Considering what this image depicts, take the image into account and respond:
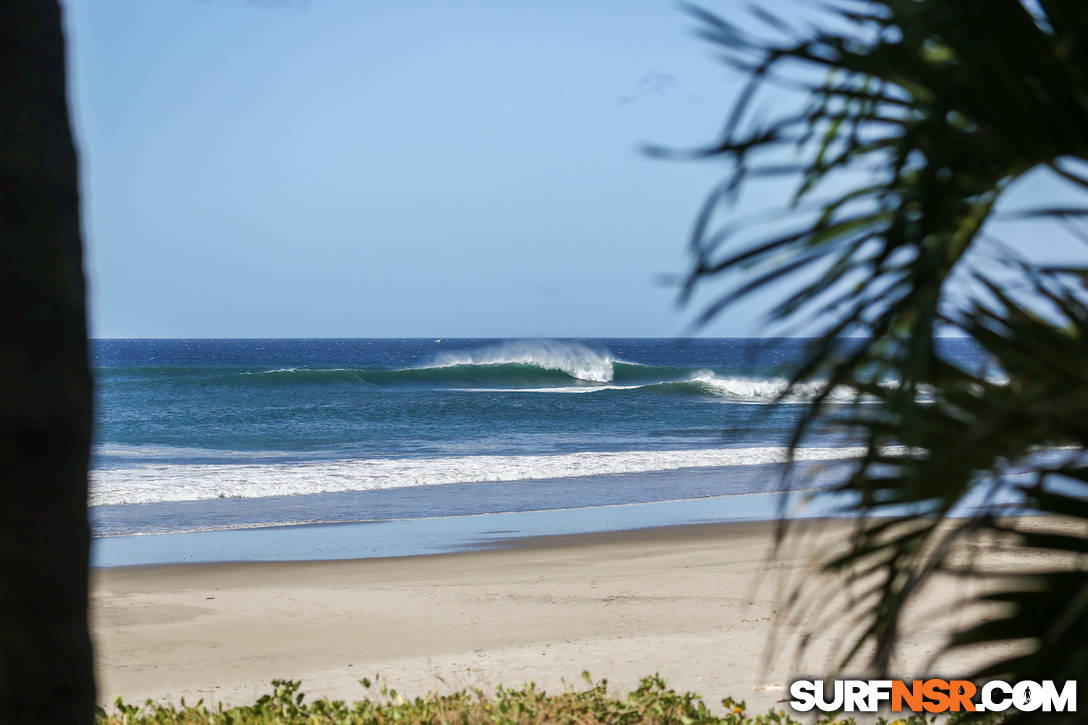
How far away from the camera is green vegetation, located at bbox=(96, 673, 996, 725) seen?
170 inches

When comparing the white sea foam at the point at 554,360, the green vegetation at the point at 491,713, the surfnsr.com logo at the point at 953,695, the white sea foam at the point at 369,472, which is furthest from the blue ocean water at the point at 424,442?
the green vegetation at the point at 491,713

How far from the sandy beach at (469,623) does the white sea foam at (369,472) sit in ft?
19.3

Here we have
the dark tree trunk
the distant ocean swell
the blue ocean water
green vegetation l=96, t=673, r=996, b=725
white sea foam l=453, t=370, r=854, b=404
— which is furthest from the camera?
the distant ocean swell

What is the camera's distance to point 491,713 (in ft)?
14.5

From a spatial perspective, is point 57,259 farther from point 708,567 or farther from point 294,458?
point 294,458

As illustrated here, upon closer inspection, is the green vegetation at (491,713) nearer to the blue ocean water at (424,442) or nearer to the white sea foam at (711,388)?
the blue ocean water at (424,442)

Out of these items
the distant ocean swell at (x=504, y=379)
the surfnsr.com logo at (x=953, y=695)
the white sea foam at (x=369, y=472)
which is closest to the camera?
the surfnsr.com logo at (x=953, y=695)

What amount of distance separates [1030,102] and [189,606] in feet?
28.8

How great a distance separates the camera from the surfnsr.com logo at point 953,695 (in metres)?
1.43

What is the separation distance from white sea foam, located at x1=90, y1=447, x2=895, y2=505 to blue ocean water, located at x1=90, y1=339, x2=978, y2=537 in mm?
47

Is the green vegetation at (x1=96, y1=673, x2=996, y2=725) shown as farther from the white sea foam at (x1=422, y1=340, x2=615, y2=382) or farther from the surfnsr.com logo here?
the white sea foam at (x1=422, y1=340, x2=615, y2=382)

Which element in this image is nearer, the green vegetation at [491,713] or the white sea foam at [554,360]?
the green vegetation at [491,713]

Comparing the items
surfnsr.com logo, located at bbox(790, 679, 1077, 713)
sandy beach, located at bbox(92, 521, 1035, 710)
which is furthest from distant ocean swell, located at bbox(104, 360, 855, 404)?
surfnsr.com logo, located at bbox(790, 679, 1077, 713)

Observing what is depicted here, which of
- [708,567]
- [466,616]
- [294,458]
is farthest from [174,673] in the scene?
[294,458]
